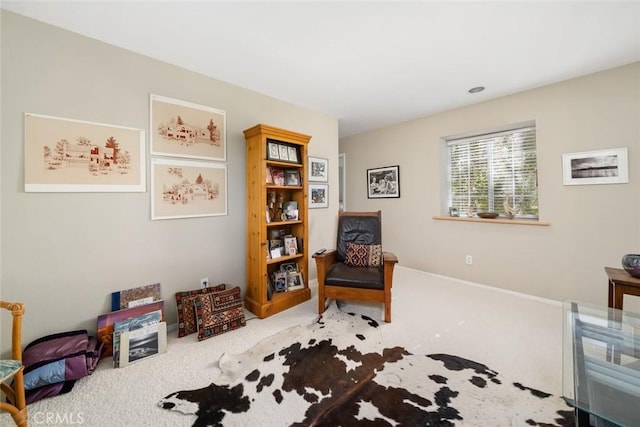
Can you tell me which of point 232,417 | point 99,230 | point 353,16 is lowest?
point 232,417

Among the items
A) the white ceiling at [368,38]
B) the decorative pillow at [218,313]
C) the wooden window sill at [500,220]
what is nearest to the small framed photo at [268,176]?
the white ceiling at [368,38]

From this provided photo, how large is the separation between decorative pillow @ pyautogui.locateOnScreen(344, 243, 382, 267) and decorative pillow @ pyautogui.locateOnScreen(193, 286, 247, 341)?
1299 mm

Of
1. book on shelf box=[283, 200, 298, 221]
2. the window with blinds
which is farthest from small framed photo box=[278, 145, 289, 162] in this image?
the window with blinds

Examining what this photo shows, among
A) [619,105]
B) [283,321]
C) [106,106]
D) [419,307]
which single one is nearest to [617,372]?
[419,307]

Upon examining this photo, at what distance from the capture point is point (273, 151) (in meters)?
2.55

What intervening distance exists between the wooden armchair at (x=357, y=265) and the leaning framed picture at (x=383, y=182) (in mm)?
1287

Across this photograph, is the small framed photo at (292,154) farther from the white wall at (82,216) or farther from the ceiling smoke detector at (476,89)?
the ceiling smoke detector at (476,89)

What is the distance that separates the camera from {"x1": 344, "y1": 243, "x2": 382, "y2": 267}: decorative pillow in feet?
8.94

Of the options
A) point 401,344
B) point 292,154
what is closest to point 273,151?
point 292,154

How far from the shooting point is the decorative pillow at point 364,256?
2725mm

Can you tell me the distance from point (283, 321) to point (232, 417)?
1064 millimetres

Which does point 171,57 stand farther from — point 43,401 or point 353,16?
point 43,401

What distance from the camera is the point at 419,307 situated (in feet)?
8.52

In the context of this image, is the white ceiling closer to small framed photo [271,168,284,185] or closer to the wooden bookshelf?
the wooden bookshelf
